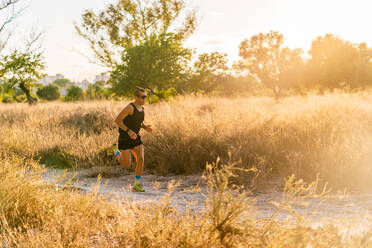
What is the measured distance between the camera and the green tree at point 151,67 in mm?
17922

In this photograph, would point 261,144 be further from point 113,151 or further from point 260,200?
point 113,151

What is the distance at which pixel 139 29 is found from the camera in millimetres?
25109

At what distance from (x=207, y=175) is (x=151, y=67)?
39.1ft

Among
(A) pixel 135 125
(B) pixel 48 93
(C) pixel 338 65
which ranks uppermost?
(C) pixel 338 65

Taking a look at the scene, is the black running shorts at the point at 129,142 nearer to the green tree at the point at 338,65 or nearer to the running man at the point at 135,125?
the running man at the point at 135,125

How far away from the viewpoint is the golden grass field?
2.79m

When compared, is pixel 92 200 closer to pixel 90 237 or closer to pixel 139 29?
pixel 90 237

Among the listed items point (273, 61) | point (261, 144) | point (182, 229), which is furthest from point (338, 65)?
point (182, 229)

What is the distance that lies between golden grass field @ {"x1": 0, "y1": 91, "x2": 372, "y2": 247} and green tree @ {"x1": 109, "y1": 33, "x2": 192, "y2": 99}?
535 centimetres

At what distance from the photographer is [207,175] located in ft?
23.3

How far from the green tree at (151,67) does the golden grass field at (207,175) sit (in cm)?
535

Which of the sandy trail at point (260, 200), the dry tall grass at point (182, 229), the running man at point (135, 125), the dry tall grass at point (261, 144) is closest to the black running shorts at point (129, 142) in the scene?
the running man at point (135, 125)

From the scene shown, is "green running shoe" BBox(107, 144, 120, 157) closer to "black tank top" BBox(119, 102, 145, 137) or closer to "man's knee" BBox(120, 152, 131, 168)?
"man's knee" BBox(120, 152, 131, 168)

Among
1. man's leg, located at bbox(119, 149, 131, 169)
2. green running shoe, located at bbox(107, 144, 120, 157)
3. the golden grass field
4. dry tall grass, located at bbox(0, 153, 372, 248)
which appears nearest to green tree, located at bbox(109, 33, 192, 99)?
the golden grass field
